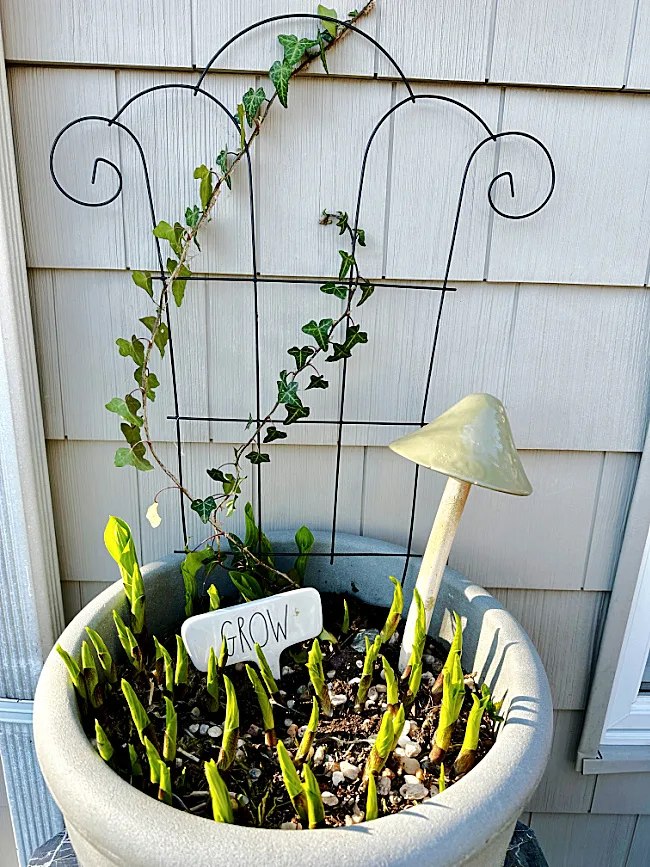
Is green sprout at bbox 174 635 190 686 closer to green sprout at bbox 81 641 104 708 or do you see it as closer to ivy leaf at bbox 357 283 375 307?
green sprout at bbox 81 641 104 708

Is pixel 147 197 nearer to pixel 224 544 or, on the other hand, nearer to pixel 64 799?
pixel 224 544

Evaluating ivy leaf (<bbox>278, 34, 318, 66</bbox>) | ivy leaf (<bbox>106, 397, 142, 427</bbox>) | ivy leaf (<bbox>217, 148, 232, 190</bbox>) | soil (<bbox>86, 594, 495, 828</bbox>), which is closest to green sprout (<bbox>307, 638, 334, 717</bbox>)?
soil (<bbox>86, 594, 495, 828</bbox>)

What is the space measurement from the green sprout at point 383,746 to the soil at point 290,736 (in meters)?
0.05

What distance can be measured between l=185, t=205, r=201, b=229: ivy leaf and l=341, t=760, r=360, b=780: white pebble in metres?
0.70

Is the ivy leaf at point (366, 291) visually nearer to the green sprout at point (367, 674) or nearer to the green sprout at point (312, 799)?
the green sprout at point (367, 674)

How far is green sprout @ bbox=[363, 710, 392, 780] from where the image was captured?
69 cm

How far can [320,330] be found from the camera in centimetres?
88

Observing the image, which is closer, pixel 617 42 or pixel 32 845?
pixel 617 42

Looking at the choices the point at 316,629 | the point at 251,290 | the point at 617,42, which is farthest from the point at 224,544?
the point at 617,42

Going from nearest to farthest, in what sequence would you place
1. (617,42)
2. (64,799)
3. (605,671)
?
(64,799), (617,42), (605,671)

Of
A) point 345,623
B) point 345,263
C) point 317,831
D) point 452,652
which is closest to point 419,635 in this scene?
point 452,652

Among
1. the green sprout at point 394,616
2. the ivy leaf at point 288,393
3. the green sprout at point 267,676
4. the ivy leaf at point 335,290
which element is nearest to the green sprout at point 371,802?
the green sprout at point 267,676

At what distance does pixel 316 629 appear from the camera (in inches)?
35.5

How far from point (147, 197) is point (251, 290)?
0.62ft
